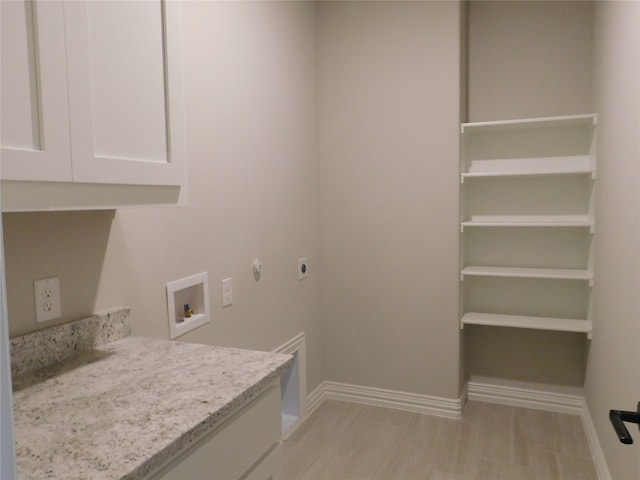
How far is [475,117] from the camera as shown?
3174 mm

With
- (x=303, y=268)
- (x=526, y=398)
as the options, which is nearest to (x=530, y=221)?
(x=526, y=398)

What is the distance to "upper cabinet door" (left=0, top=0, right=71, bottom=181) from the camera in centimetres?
89

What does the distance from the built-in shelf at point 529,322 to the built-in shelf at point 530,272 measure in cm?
28

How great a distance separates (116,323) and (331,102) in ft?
7.00

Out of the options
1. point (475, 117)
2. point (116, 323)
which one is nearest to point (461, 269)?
point (475, 117)

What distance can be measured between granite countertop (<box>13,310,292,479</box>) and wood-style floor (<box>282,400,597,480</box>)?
135 centimetres

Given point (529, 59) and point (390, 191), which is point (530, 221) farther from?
point (529, 59)

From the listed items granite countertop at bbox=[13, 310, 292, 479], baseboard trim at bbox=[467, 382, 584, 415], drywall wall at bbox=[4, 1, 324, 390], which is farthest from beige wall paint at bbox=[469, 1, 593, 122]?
granite countertop at bbox=[13, 310, 292, 479]

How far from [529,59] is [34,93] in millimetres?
2966

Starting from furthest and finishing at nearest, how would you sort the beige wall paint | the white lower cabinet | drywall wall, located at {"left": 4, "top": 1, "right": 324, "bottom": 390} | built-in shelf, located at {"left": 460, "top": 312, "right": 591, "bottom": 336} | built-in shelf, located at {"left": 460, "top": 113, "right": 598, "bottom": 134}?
the beige wall paint → built-in shelf, located at {"left": 460, "top": 312, "right": 591, "bottom": 336} → built-in shelf, located at {"left": 460, "top": 113, "right": 598, "bottom": 134} → drywall wall, located at {"left": 4, "top": 1, "right": 324, "bottom": 390} → the white lower cabinet

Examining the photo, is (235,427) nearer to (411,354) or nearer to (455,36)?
(411,354)

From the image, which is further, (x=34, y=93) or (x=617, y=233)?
(x=617, y=233)

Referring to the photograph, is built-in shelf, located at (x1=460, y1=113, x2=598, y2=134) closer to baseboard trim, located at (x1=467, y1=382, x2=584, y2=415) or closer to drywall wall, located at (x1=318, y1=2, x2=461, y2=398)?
drywall wall, located at (x1=318, y1=2, x2=461, y2=398)

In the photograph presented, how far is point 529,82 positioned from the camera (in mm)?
3043
